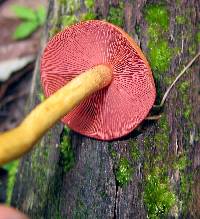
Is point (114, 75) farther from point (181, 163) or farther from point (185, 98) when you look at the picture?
point (181, 163)

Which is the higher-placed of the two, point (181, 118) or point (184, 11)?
point (184, 11)

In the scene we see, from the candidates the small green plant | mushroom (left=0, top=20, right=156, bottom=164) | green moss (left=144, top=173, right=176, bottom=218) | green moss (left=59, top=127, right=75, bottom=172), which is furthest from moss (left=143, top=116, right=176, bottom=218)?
the small green plant

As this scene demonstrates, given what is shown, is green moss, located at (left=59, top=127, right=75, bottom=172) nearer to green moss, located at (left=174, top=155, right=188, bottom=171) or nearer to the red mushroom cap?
the red mushroom cap

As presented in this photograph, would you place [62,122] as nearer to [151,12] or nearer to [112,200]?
[112,200]

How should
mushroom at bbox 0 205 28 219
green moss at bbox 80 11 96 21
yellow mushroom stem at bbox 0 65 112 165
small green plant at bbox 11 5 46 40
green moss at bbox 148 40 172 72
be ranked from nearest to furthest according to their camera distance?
yellow mushroom stem at bbox 0 65 112 165 → mushroom at bbox 0 205 28 219 → green moss at bbox 148 40 172 72 → green moss at bbox 80 11 96 21 → small green plant at bbox 11 5 46 40

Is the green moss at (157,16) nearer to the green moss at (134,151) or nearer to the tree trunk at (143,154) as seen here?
the tree trunk at (143,154)

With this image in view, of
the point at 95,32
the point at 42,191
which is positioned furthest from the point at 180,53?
the point at 42,191
